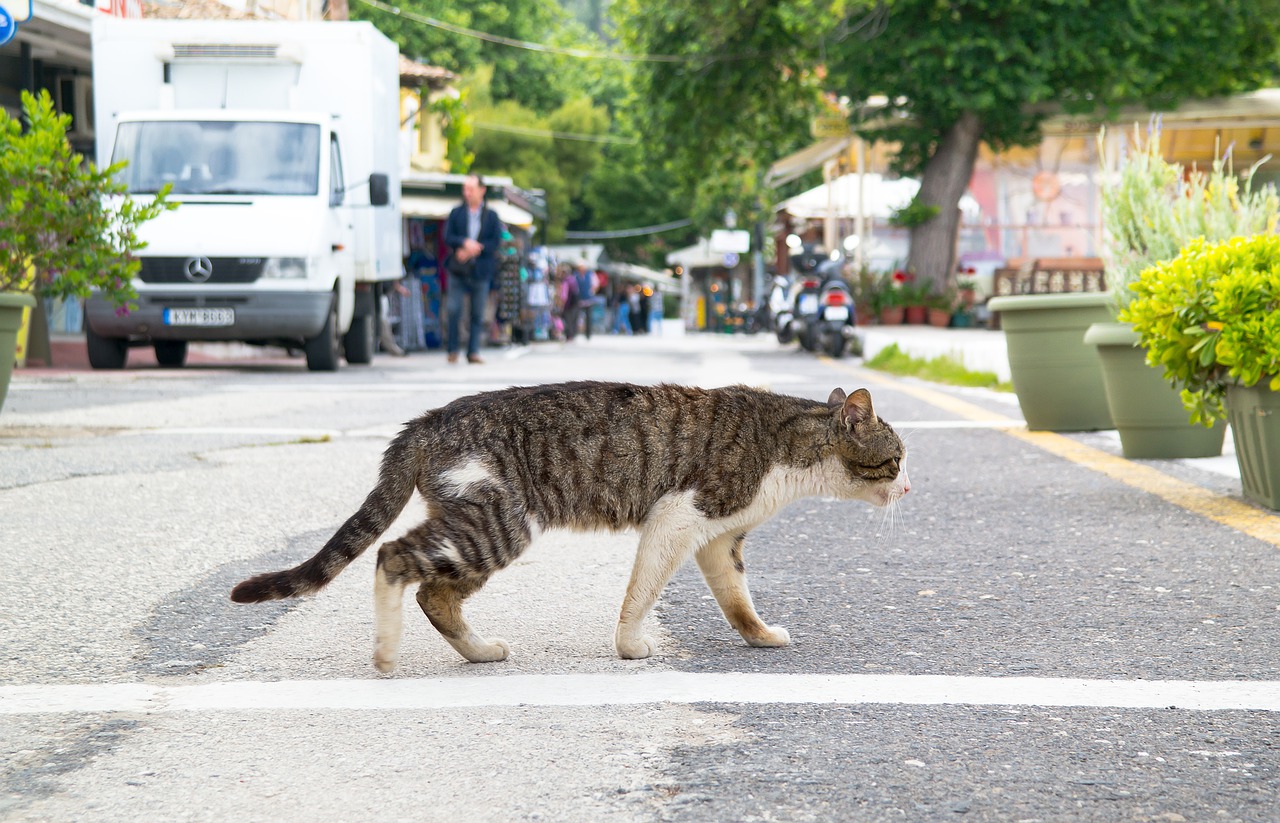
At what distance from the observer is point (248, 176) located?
16031 mm

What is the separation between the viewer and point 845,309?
2244cm

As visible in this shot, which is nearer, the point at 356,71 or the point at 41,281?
the point at 41,281

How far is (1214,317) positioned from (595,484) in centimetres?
345

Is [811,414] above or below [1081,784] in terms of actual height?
above

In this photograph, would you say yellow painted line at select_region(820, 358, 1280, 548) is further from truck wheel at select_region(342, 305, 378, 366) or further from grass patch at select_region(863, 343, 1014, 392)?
truck wheel at select_region(342, 305, 378, 366)

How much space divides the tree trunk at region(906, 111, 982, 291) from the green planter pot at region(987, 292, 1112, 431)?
16.1m

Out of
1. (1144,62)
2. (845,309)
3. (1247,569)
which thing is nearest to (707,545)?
(1247,569)

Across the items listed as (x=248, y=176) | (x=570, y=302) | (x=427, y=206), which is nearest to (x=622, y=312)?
(x=570, y=302)

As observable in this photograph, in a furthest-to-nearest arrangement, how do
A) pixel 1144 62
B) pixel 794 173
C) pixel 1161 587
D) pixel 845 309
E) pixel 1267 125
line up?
pixel 794 173 → pixel 1267 125 → pixel 1144 62 → pixel 845 309 → pixel 1161 587

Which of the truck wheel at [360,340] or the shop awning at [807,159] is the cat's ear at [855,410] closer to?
the truck wheel at [360,340]

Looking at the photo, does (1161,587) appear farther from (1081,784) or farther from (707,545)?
(1081,784)

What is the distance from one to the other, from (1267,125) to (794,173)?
374 inches

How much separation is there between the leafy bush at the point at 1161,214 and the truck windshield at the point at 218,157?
913 centimetres

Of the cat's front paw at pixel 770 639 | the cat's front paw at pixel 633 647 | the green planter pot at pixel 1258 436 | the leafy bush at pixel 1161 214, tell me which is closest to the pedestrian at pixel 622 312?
the leafy bush at pixel 1161 214
